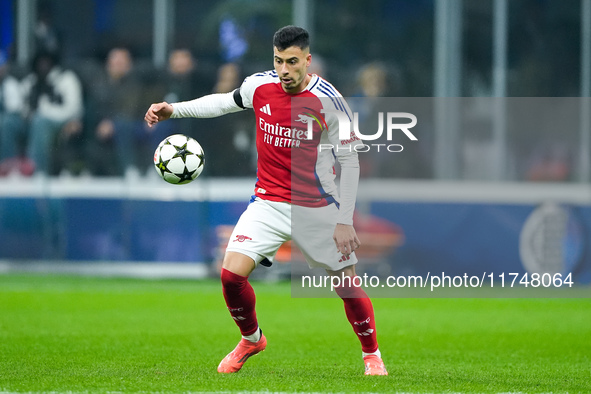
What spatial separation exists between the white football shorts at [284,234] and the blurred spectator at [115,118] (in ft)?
24.0

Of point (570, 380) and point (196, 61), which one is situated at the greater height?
point (196, 61)

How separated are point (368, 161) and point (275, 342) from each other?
18.2 feet

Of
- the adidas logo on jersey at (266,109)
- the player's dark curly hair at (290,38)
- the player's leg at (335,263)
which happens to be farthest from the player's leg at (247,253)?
the player's dark curly hair at (290,38)

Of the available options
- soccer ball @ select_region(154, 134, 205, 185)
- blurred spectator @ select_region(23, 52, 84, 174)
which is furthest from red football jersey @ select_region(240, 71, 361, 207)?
blurred spectator @ select_region(23, 52, 84, 174)

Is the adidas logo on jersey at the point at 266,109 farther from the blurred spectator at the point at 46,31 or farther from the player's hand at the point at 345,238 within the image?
the blurred spectator at the point at 46,31

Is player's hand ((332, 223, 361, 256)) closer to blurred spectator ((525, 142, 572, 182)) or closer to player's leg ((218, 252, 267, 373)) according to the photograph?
player's leg ((218, 252, 267, 373))

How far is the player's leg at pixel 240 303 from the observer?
5941mm

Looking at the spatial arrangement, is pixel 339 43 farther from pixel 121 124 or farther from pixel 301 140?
pixel 301 140

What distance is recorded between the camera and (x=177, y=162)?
→ 6.23 metres

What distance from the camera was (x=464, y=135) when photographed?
13.8 meters

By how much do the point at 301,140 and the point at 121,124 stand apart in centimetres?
747

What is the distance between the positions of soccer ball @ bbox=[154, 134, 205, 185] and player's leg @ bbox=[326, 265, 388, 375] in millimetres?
1094

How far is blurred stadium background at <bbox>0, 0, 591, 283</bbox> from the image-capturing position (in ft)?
42.4

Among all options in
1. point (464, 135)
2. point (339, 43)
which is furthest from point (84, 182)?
point (464, 135)
